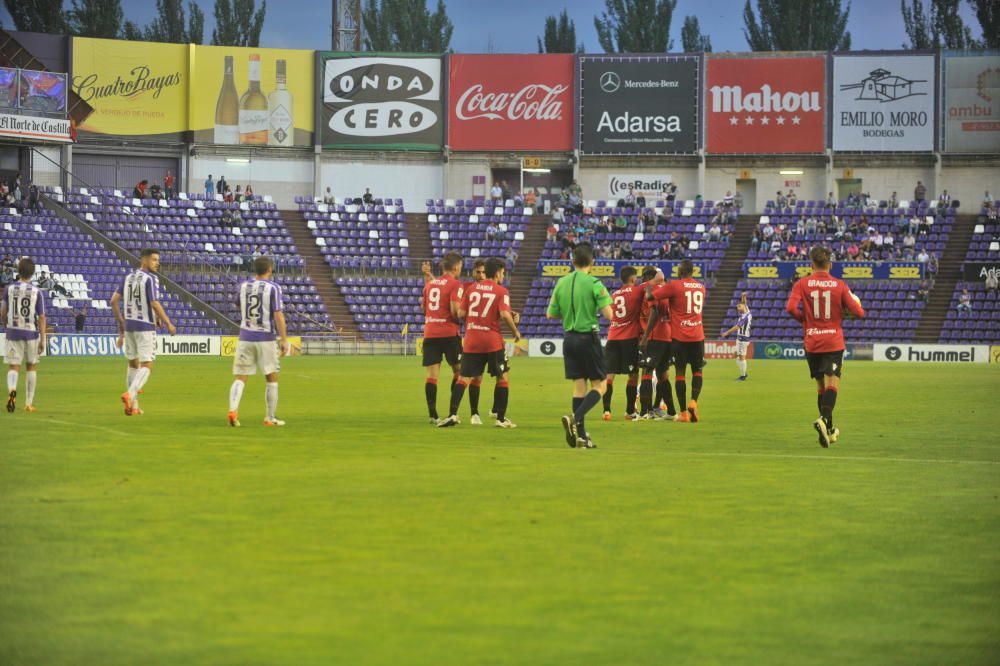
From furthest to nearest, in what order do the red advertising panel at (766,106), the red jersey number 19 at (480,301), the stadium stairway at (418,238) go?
the red advertising panel at (766,106)
the stadium stairway at (418,238)
the red jersey number 19 at (480,301)

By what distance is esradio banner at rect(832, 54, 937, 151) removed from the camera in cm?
6444

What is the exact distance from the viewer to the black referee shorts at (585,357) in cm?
1503

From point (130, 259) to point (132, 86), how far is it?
41.9ft

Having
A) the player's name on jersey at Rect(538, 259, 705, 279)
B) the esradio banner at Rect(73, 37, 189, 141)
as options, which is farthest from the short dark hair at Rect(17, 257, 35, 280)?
the esradio banner at Rect(73, 37, 189, 141)

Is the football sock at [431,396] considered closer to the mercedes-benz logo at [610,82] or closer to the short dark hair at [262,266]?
the short dark hair at [262,266]

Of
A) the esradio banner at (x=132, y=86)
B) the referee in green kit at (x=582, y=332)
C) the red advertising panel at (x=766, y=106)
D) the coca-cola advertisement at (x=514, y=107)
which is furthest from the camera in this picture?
the coca-cola advertisement at (x=514, y=107)

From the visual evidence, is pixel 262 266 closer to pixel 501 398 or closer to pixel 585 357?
pixel 501 398

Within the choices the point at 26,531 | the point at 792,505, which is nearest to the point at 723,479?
the point at 792,505

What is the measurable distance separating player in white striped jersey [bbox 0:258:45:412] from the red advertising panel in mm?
50236

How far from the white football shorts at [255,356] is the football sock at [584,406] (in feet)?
13.5

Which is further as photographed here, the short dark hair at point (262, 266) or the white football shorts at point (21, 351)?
the white football shorts at point (21, 351)

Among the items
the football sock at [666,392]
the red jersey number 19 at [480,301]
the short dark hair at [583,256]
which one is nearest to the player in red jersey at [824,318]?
the short dark hair at [583,256]

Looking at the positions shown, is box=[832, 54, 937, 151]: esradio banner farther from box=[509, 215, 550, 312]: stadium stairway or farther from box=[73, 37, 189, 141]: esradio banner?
box=[73, 37, 189, 141]: esradio banner

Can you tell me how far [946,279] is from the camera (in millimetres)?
58188
